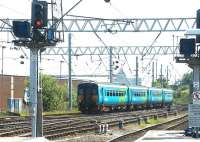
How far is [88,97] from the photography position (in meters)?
55.6

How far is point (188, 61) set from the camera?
26641 mm

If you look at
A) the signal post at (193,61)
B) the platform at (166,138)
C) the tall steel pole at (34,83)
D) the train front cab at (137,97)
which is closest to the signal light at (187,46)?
the signal post at (193,61)

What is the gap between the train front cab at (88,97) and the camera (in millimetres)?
54844

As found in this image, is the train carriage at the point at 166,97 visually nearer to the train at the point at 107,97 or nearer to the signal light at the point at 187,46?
the train at the point at 107,97

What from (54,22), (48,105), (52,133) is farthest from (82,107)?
(54,22)

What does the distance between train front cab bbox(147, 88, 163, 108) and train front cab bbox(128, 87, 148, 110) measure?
192 cm

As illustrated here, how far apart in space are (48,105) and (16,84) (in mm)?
10038

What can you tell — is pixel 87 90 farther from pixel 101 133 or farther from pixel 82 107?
pixel 101 133

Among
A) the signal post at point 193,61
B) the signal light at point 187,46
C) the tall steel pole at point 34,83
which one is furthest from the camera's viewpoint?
the signal light at point 187,46

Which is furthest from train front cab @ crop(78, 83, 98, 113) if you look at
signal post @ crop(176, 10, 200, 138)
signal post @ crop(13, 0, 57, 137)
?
signal post @ crop(13, 0, 57, 137)

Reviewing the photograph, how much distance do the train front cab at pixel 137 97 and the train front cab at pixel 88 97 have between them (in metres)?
7.31

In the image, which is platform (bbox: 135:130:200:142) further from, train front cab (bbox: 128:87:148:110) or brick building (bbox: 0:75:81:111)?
brick building (bbox: 0:75:81:111)

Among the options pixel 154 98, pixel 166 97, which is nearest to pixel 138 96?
pixel 154 98

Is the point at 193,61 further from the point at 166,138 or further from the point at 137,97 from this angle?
the point at 137,97
